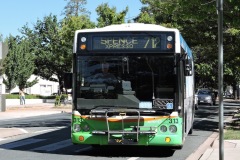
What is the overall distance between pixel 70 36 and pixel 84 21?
85.1 inches

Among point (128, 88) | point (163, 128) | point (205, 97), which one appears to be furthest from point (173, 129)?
point (205, 97)

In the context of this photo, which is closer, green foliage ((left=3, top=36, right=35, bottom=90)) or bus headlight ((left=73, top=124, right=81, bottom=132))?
bus headlight ((left=73, top=124, right=81, bottom=132))

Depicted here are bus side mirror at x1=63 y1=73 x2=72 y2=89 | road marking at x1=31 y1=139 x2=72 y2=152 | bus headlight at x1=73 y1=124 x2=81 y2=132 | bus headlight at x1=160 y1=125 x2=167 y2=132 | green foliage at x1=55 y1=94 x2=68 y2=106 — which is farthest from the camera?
green foliage at x1=55 y1=94 x2=68 y2=106

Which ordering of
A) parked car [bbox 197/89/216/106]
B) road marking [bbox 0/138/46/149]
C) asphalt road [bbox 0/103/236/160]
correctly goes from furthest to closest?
1. parked car [bbox 197/89/216/106]
2. road marking [bbox 0/138/46/149]
3. asphalt road [bbox 0/103/236/160]

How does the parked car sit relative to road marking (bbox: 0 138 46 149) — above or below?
above

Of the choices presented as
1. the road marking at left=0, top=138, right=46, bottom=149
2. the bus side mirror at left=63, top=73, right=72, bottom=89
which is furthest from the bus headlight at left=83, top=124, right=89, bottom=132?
the road marking at left=0, top=138, right=46, bottom=149

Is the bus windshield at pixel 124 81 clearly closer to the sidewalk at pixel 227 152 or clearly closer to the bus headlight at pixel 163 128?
the bus headlight at pixel 163 128

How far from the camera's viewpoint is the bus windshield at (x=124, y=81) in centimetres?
1053

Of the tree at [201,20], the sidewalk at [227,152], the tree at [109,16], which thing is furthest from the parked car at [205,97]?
the sidewalk at [227,152]

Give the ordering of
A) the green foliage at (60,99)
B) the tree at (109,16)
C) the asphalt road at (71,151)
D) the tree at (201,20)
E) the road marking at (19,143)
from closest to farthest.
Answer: the asphalt road at (71,151)
the road marking at (19,143)
the tree at (201,20)
the green foliage at (60,99)
the tree at (109,16)

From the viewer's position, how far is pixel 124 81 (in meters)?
10.7

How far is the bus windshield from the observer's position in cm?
1053

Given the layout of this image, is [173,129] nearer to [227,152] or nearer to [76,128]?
[227,152]

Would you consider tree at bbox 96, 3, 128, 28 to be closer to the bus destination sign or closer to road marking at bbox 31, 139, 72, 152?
road marking at bbox 31, 139, 72, 152
